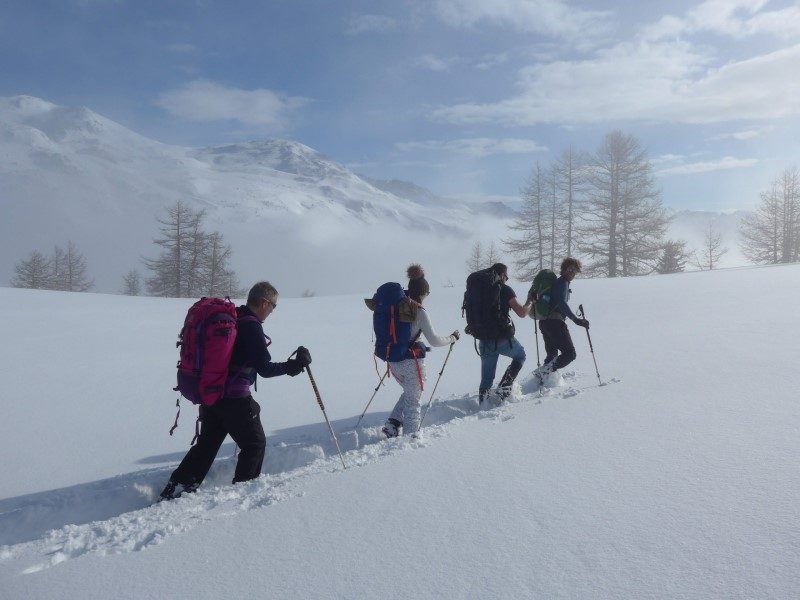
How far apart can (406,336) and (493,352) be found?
151cm

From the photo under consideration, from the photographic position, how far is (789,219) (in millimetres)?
37781

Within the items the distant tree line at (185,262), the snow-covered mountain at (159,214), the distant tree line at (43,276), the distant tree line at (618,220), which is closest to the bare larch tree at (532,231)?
the distant tree line at (618,220)

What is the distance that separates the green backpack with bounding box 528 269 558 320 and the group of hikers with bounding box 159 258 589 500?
0.05ft

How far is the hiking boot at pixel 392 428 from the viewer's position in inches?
209

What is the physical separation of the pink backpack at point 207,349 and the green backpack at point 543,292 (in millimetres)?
4188

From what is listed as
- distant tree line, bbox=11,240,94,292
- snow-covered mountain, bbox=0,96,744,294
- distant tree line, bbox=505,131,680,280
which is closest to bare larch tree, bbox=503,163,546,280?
distant tree line, bbox=505,131,680,280

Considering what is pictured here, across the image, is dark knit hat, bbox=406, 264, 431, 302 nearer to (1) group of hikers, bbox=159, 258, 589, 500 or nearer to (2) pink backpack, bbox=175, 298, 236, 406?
(1) group of hikers, bbox=159, 258, 589, 500

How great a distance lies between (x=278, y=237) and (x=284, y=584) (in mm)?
145584

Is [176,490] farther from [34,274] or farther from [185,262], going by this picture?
[34,274]

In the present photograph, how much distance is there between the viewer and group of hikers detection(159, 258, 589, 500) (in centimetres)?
381

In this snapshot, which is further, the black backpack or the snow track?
the black backpack

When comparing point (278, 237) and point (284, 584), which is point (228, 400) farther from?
point (278, 237)

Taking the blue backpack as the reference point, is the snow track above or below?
below

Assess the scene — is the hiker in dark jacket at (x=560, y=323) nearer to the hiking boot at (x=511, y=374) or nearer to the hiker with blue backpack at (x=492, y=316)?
the hiker with blue backpack at (x=492, y=316)
